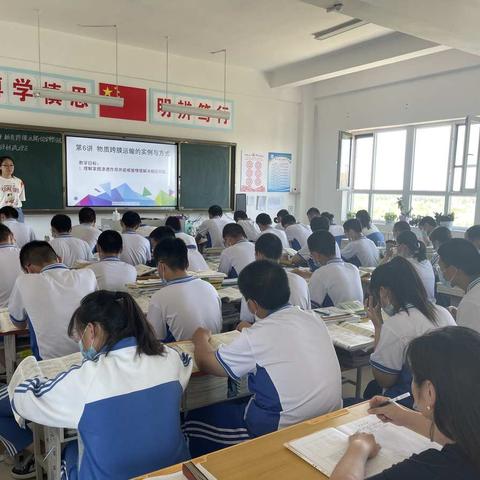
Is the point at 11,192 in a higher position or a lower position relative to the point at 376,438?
higher

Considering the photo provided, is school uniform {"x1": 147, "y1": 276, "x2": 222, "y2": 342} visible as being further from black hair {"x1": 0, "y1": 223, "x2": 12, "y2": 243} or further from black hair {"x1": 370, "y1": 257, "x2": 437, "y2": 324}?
black hair {"x1": 0, "y1": 223, "x2": 12, "y2": 243}

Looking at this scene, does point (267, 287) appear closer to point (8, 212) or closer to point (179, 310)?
point (179, 310)

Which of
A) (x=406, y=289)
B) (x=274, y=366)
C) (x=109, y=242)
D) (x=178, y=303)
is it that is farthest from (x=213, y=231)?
(x=274, y=366)

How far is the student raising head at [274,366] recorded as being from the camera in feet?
5.31

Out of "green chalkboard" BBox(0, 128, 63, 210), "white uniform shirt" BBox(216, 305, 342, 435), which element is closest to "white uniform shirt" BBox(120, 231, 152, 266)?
"green chalkboard" BBox(0, 128, 63, 210)

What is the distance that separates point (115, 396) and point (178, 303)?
1.11 meters

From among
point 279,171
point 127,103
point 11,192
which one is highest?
point 127,103

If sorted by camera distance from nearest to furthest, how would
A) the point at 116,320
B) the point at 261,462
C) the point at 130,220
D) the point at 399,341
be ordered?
the point at 261,462 → the point at 116,320 → the point at 399,341 → the point at 130,220

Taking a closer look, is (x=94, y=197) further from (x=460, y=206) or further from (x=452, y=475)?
(x=452, y=475)

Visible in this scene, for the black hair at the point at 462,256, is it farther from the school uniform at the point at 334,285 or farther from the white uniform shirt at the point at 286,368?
the white uniform shirt at the point at 286,368

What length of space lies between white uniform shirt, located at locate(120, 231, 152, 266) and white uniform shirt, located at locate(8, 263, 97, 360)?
2141mm

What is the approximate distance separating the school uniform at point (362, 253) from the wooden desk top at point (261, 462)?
385 cm

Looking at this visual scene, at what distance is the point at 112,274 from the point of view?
127 inches

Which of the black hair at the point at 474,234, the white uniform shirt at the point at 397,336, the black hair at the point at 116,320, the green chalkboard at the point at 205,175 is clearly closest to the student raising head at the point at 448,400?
the black hair at the point at 116,320
